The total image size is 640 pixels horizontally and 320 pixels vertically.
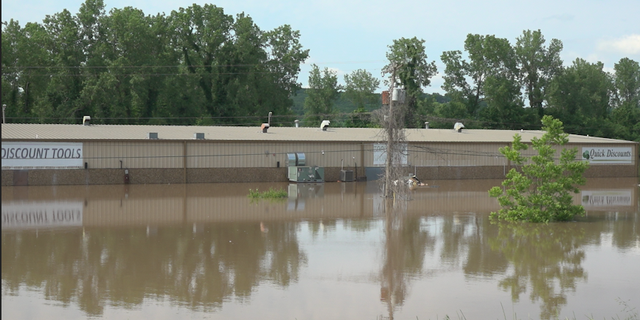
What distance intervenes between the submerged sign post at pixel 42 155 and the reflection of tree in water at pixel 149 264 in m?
20.3

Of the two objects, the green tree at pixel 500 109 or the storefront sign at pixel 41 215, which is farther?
the green tree at pixel 500 109

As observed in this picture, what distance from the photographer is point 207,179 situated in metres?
42.2

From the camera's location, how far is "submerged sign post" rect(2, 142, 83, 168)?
38.0 metres

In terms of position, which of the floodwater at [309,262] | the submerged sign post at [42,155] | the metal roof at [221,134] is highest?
the metal roof at [221,134]

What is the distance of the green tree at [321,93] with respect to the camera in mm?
96812

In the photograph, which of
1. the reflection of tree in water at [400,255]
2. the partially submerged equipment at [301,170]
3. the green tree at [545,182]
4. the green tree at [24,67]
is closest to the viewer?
the reflection of tree in water at [400,255]

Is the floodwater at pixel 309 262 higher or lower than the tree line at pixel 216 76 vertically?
lower

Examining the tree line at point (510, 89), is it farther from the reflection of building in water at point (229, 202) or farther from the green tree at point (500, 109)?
the reflection of building in water at point (229, 202)

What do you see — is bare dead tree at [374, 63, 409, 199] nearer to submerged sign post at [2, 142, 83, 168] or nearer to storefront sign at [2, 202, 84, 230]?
storefront sign at [2, 202, 84, 230]

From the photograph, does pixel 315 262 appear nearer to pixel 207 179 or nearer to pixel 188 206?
pixel 188 206

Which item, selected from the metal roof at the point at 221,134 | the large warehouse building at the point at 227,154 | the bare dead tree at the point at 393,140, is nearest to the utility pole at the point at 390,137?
the bare dead tree at the point at 393,140

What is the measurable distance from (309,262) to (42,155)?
27947 mm

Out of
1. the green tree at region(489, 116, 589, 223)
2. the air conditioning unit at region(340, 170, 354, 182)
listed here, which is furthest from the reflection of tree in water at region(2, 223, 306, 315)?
the air conditioning unit at region(340, 170, 354, 182)

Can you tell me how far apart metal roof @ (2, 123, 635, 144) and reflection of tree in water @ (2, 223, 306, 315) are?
18181mm
